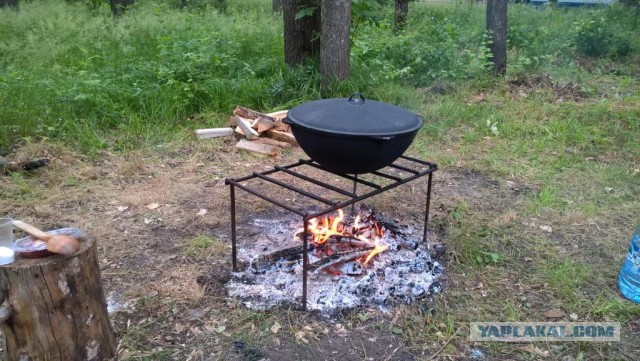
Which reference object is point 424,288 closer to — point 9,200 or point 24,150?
point 9,200

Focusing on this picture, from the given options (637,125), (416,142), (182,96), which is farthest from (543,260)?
(182,96)

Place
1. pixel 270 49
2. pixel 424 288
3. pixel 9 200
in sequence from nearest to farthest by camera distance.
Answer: pixel 424 288, pixel 9 200, pixel 270 49

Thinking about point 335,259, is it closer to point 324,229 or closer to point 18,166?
point 324,229

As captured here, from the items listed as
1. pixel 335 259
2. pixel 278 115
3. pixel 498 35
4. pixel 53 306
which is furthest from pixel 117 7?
pixel 53 306

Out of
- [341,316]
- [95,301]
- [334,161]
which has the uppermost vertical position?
[334,161]

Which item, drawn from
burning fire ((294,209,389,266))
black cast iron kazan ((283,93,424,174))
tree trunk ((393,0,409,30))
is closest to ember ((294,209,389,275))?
burning fire ((294,209,389,266))

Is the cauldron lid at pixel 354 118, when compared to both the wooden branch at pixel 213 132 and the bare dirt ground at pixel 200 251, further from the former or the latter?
the wooden branch at pixel 213 132

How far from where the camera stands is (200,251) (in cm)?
312

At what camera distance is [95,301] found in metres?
2.10

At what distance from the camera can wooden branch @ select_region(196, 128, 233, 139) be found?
16.8 feet

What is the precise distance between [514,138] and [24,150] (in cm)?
490

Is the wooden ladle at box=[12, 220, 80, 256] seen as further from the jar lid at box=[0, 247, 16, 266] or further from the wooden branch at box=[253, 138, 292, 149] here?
the wooden branch at box=[253, 138, 292, 149]

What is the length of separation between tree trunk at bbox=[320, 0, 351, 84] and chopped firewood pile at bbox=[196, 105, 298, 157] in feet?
3.25

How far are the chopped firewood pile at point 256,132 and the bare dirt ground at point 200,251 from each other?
0.16 meters
